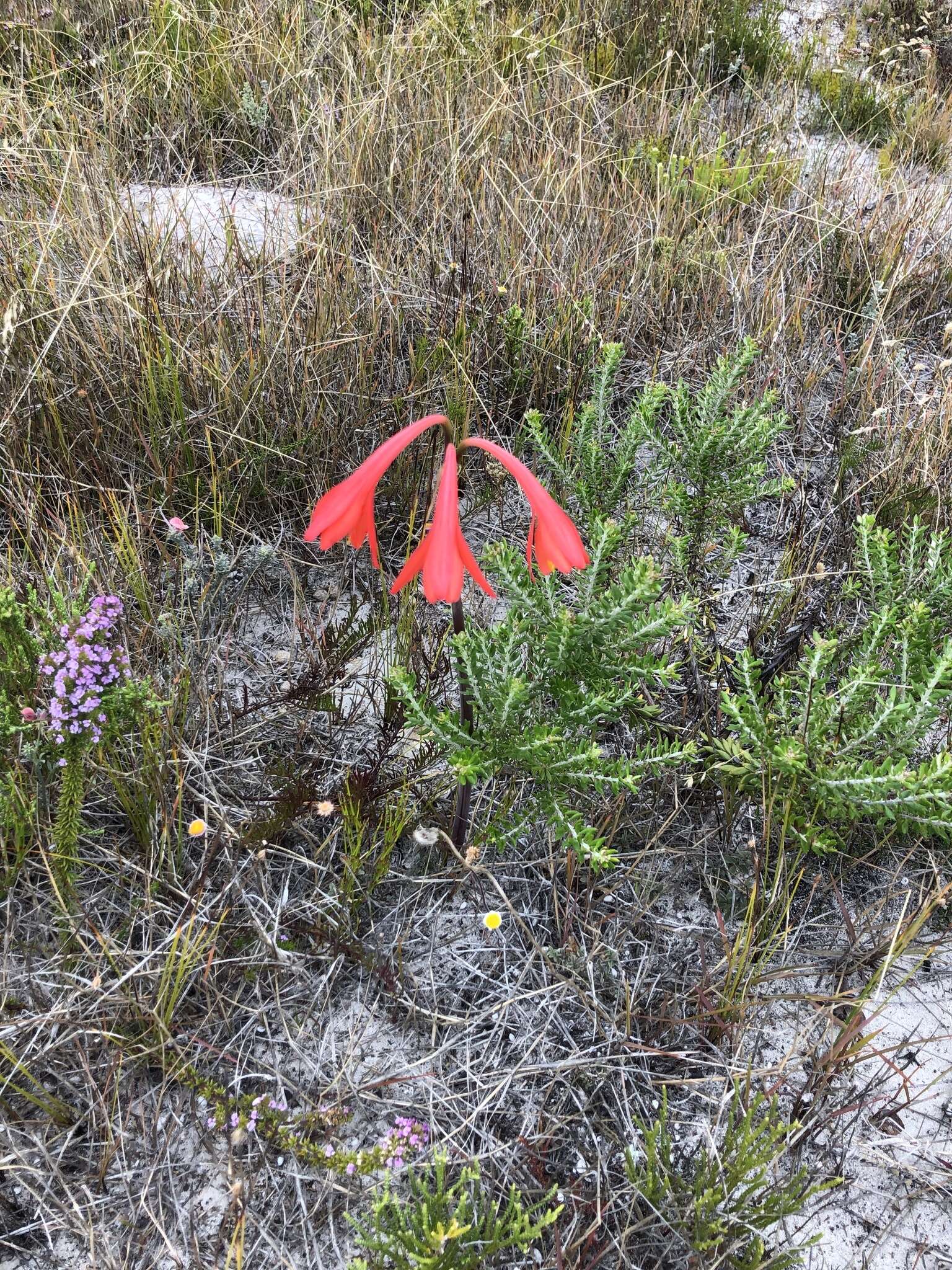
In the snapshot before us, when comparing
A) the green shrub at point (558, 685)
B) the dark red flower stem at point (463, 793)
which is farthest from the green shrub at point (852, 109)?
the dark red flower stem at point (463, 793)

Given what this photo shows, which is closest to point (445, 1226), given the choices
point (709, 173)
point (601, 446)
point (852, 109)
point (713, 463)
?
point (713, 463)

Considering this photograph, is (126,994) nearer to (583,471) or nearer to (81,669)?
(81,669)

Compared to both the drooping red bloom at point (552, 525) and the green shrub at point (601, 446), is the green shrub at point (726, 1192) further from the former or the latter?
the green shrub at point (601, 446)

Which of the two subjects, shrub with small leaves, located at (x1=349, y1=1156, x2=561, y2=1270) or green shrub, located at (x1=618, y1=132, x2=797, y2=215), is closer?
shrub with small leaves, located at (x1=349, y1=1156, x2=561, y2=1270)

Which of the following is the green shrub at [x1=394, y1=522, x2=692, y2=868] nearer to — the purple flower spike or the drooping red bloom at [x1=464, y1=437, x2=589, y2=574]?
the drooping red bloom at [x1=464, y1=437, x2=589, y2=574]

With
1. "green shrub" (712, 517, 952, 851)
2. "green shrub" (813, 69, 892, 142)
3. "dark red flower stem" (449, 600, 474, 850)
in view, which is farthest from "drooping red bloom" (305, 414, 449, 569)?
"green shrub" (813, 69, 892, 142)

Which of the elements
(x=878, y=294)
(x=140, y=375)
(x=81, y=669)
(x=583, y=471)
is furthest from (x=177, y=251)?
(x=878, y=294)
